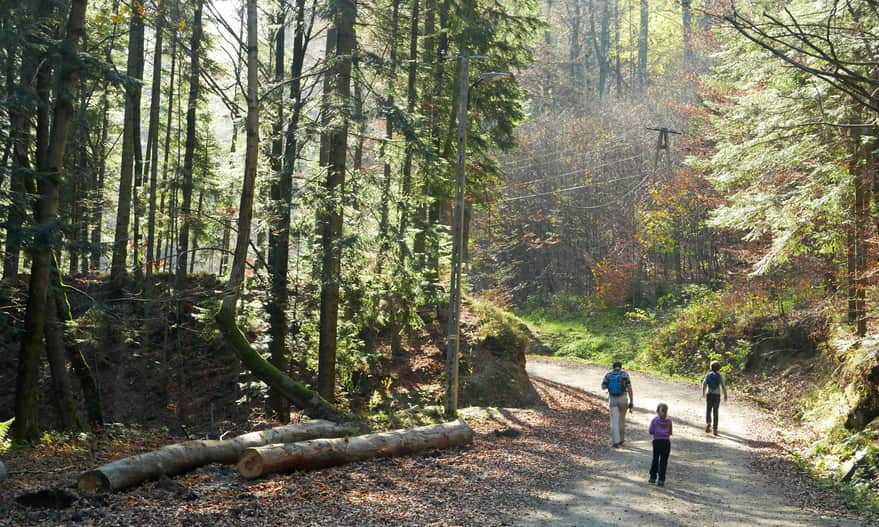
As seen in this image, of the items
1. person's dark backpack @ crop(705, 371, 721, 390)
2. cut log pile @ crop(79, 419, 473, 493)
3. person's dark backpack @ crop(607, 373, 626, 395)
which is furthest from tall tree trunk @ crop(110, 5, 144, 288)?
person's dark backpack @ crop(705, 371, 721, 390)

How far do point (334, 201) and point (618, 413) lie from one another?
8122 millimetres

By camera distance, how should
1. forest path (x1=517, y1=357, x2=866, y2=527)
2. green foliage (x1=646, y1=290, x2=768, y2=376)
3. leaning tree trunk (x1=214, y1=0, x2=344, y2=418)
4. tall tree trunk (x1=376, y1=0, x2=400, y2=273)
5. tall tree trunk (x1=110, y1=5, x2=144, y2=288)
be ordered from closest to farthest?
1. forest path (x1=517, y1=357, x2=866, y2=527)
2. leaning tree trunk (x1=214, y1=0, x2=344, y2=418)
3. tall tree trunk (x1=376, y1=0, x2=400, y2=273)
4. tall tree trunk (x1=110, y1=5, x2=144, y2=288)
5. green foliage (x1=646, y1=290, x2=768, y2=376)

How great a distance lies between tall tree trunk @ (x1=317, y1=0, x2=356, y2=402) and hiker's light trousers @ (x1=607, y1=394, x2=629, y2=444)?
684 centimetres

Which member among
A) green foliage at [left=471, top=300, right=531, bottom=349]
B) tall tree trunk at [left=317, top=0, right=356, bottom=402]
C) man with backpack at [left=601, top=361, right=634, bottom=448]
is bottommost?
man with backpack at [left=601, top=361, right=634, bottom=448]

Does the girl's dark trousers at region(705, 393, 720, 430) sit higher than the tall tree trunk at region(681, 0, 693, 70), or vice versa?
the tall tree trunk at region(681, 0, 693, 70)

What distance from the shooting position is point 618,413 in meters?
16.3

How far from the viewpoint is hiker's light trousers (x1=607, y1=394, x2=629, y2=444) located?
1602 centimetres

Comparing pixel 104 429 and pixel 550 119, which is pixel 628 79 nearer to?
pixel 550 119

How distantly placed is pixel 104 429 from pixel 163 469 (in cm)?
727

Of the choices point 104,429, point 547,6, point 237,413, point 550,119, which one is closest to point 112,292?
point 237,413

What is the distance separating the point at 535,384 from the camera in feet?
86.3

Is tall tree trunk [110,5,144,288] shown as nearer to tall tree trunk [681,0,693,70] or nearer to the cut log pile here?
the cut log pile

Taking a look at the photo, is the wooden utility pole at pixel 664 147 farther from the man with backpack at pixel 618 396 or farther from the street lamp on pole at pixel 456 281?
the man with backpack at pixel 618 396

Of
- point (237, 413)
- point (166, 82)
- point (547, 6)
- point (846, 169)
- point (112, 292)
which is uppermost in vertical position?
point (547, 6)
